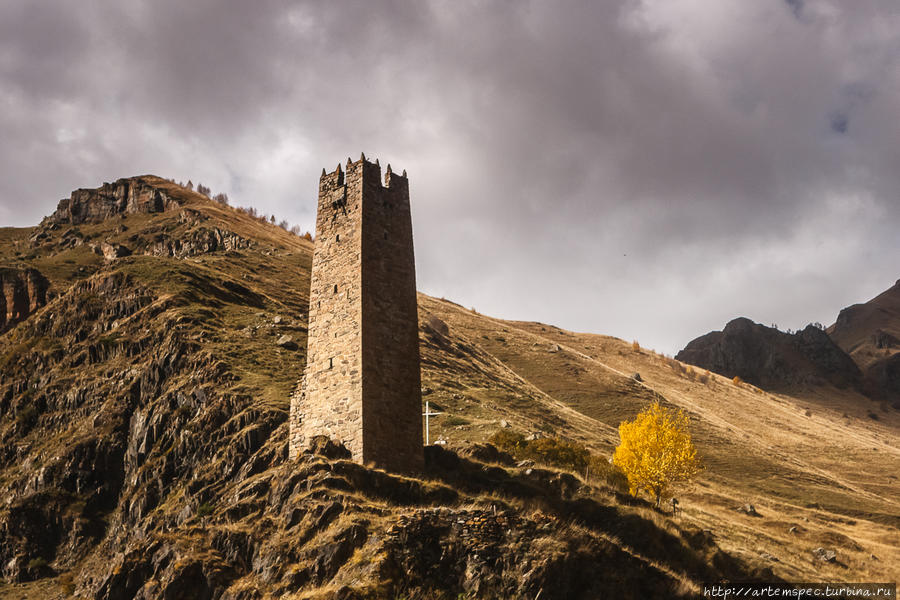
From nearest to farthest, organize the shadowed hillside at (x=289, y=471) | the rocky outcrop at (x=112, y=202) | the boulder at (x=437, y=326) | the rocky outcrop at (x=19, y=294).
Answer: the shadowed hillside at (x=289, y=471), the rocky outcrop at (x=19, y=294), the boulder at (x=437, y=326), the rocky outcrop at (x=112, y=202)

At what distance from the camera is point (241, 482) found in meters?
29.4

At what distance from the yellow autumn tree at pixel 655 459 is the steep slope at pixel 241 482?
10904 mm

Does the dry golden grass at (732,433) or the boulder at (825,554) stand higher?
the dry golden grass at (732,433)

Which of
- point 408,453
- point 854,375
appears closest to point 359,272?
point 408,453

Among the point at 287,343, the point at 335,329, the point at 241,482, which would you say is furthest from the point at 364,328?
the point at 287,343

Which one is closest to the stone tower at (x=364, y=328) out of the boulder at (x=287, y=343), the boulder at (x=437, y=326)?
the boulder at (x=287, y=343)

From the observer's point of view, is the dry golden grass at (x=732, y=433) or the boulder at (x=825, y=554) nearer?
Result: the boulder at (x=825, y=554)

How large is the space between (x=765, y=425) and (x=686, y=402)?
1378 centimetres

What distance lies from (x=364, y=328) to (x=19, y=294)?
84237 millimetres

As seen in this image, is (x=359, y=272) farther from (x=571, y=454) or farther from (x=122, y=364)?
(x=122, y=364)

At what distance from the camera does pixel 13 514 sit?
4412 centimetres

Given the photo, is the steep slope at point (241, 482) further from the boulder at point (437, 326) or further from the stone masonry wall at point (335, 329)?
the stone masonry wall at point (335, 329)

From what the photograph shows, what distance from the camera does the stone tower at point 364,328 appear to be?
25953mm

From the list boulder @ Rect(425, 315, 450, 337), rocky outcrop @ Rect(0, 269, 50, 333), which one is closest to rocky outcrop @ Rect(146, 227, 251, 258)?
rocky outcrop @ Rect(0, 269, 50, 333)
